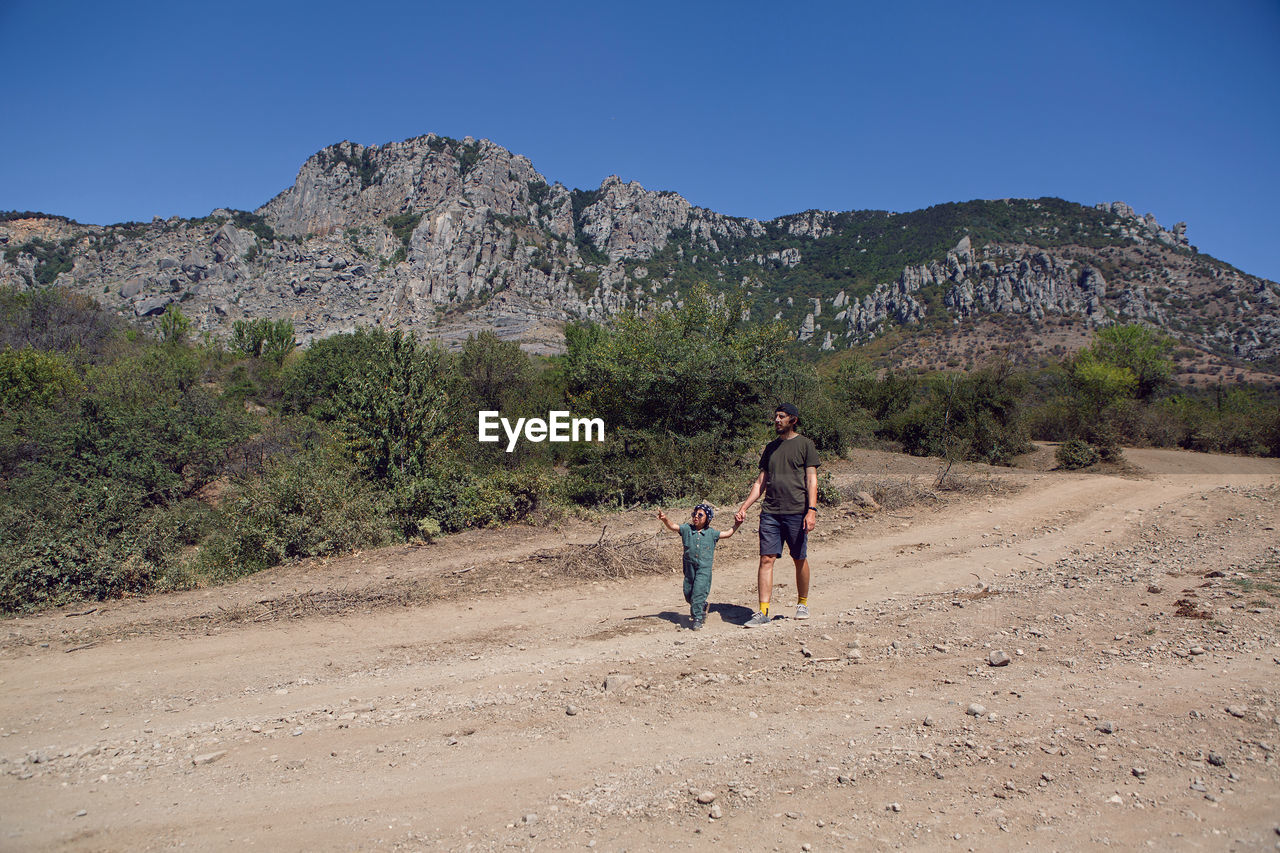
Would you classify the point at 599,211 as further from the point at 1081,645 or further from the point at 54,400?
the point at 1081,645

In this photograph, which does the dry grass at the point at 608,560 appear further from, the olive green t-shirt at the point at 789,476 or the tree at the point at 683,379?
the tree at the point at 683,379

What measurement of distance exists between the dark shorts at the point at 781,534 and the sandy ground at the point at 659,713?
704mm

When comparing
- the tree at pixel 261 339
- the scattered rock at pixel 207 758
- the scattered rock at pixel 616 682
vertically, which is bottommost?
the scattered rock at pixel 207 758

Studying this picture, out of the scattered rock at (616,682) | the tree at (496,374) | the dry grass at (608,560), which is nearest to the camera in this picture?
the scattered rock at (616,682)

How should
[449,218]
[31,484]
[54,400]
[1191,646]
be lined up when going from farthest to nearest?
1. [449,218]
2. [54,400]
3. [31,484]
4. [1191,646]

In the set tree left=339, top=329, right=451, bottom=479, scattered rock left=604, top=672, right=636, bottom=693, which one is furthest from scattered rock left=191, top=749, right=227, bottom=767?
tree left=339, top=329, right=451, bottom=479

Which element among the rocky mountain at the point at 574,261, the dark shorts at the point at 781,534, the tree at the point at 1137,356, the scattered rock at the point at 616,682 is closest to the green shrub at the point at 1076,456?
the dark shorts at the point at 781,534

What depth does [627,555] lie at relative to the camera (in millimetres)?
8219

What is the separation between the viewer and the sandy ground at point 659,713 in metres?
3.08

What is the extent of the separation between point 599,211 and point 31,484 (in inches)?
5011

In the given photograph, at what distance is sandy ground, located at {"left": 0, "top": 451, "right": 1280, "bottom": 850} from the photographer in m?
3.08

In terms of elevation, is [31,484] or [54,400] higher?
[54,400]

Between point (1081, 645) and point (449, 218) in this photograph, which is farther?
point (449, 218)

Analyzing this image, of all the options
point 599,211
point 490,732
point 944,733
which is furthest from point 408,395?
point 599,211
